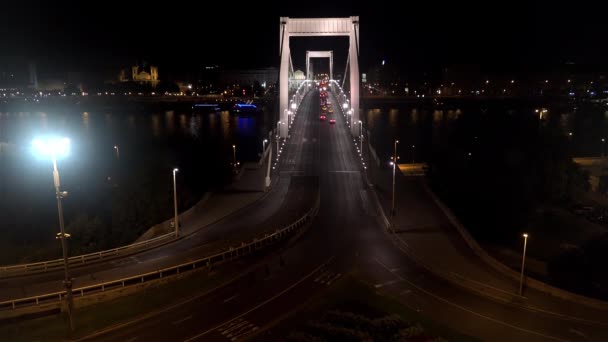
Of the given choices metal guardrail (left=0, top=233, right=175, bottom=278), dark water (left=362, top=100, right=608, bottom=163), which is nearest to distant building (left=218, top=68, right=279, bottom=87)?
dark water (left=362, top=100, right=608, bottom=163)

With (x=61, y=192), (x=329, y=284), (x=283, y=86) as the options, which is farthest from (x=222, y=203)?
(x=283, y=86)

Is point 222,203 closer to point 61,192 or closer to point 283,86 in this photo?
point 61,192

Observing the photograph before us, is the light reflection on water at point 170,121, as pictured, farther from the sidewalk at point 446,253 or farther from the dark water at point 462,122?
the sidewalk at point 446,253

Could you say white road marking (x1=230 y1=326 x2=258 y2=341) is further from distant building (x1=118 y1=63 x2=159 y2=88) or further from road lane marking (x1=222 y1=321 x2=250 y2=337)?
distant building (x1=118 y1=63 x2=159 y2=88)

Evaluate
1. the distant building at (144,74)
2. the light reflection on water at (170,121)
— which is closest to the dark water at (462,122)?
the light reflection on water at (170,121)

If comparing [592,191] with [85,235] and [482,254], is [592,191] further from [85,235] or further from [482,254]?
[85,235]
